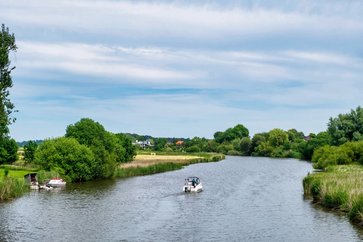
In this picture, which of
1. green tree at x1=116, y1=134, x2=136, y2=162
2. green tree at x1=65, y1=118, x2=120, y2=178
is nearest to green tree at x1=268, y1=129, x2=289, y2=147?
green tree at x1=116, y1=134, x2=136, y2=162

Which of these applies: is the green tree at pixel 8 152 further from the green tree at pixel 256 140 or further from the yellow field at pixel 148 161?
the green tree at pixel 256 140

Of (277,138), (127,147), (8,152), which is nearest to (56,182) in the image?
(8,152)

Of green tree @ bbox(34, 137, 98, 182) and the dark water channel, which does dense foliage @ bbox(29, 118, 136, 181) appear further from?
the dark water channel

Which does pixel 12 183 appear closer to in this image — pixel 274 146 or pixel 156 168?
pixel 156 168

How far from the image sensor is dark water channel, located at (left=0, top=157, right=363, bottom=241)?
37750mm

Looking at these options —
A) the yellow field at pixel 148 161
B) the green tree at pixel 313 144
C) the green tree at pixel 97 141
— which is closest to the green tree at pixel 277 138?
→ the green tree at pixel 313 144

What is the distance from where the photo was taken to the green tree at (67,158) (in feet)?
254

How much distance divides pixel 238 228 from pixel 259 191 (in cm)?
2610

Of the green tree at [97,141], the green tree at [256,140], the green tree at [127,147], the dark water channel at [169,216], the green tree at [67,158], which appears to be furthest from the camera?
the green tree at [256,140]

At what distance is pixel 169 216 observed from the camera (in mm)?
46344

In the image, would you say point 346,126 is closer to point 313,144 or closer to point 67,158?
point 313,144

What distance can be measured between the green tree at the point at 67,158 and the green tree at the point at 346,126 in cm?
6059

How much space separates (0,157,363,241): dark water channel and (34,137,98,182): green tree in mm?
8311

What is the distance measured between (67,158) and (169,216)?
1402 inches
